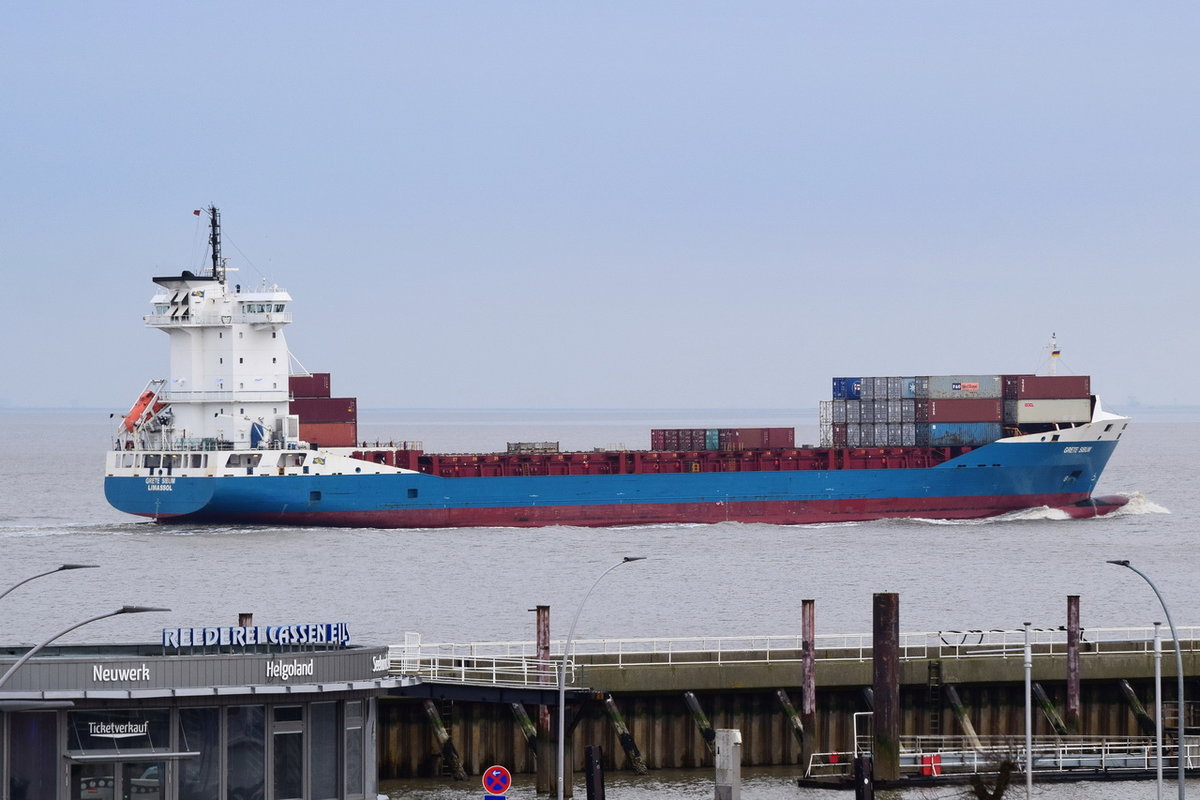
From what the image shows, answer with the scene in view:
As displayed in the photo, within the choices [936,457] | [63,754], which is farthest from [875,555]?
[63,754]

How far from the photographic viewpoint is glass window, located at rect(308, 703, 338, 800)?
24.1 metres

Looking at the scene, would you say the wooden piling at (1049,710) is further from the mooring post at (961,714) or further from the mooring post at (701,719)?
the mooring post at (701,719)

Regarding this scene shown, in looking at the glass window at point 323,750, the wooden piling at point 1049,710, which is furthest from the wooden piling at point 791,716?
the glass window at point 323,750

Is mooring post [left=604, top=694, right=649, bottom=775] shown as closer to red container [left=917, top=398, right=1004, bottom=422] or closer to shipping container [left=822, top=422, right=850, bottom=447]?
red container [left=917, top=398, right=1004, bottom=422]

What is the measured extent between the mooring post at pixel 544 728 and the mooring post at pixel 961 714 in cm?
764

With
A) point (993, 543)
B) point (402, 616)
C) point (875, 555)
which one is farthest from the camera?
point (993, 543)

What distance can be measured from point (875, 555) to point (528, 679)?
3701 cm

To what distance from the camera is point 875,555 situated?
68.5 m

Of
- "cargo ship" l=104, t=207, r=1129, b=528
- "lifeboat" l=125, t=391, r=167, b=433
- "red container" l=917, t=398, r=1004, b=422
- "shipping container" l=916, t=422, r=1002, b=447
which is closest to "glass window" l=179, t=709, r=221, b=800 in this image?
"cargo ship" l=104, t=207, r=1129, b=528

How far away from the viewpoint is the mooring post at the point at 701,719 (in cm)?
3344

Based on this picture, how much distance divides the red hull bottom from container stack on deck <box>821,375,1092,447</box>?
3032mm

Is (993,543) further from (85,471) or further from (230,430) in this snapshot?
(85,471)

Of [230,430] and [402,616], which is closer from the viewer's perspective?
[402,616]

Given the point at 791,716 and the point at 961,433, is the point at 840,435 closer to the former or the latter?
the point at 961,433
